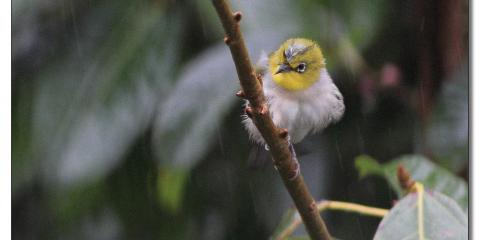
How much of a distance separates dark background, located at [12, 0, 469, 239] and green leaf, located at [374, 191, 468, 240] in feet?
0.54

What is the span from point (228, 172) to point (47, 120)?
0.28 meters

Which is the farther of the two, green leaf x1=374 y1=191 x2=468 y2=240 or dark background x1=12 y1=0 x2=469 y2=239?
dark background x1=12 y1=0 x2=469 y2=239

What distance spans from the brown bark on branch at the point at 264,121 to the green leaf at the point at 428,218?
0.51ft

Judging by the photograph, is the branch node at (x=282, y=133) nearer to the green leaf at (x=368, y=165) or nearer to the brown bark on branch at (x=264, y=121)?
the brown bark on branch at (x=264, y=121)

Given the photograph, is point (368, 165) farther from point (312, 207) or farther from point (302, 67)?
point (312, 207)

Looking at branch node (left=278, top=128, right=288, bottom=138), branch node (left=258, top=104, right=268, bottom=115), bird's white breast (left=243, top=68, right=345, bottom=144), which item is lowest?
bird's white breast (left=243, top=68, right=345, bottom=144)

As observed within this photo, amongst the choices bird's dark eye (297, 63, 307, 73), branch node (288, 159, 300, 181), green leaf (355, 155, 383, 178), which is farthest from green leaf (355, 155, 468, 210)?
branch node (288, 159, 300, 181)

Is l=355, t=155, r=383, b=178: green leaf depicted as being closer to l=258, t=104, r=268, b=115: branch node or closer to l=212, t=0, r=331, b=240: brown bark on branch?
l=212, t=0, r=331, b=240: brown bark on branch

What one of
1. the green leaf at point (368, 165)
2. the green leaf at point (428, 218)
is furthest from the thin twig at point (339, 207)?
the green leaf at point (368, 165)

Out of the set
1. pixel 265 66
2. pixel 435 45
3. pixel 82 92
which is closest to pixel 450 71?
pixel 435 45

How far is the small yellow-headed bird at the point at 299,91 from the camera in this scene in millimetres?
806

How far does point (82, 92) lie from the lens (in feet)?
3.14

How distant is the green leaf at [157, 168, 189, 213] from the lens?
910 mm

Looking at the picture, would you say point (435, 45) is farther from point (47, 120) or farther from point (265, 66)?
point (47, 120)
